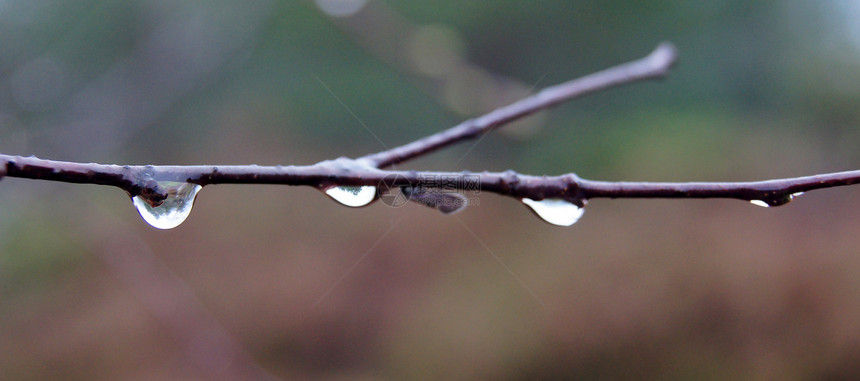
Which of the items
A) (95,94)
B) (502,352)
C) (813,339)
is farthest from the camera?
(502,352)

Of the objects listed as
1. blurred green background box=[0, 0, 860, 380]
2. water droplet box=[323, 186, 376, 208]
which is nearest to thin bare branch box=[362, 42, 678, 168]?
water droplet box=[323, 186, 376, 208]

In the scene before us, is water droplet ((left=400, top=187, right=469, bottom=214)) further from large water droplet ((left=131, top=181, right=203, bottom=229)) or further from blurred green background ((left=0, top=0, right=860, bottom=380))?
blurred green background ((left=0, top=0, right=860, bottom=380))

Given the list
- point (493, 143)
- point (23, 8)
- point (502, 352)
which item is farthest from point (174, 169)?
point (493, 143)

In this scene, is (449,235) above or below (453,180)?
above

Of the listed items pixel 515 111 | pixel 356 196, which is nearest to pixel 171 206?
pixel 356 196

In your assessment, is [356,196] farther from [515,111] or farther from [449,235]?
[449,235]

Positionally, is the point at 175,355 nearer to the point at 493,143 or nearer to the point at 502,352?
the point at 502,352
